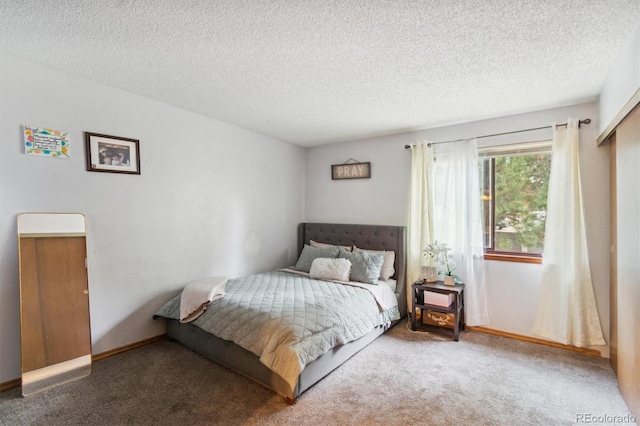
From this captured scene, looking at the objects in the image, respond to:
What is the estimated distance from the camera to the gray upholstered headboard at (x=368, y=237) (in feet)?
12.2

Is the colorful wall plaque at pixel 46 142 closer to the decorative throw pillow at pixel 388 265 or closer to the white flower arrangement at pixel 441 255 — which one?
the decorative throw pillow at pixel 388 265

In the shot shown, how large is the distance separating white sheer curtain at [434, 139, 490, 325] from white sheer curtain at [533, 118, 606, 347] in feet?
1.84

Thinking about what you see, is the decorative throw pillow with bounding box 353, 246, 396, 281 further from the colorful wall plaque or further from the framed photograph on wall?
the colorful wall plaque

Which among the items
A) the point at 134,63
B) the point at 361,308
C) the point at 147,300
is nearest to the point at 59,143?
the point at 134,63

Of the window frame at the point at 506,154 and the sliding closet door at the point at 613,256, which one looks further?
the window frame at the point at 506,154

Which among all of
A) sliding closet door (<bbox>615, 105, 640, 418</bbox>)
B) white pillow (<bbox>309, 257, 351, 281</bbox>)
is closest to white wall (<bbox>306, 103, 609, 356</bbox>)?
sliding closet door (<bbox>615, 105, 640, 418</bbox>)

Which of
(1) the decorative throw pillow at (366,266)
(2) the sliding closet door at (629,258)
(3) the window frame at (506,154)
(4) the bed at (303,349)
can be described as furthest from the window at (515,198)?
(1) the decorative throw pillow at (366,266)

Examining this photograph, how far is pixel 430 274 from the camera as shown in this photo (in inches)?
134

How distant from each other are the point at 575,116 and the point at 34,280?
4886 mm

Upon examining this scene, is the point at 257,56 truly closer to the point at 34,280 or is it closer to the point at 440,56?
the point at 440,56

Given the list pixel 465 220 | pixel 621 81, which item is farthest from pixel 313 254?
pixel 621 81

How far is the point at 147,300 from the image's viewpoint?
9.57 ft

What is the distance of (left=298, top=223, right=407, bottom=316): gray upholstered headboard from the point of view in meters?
3.72

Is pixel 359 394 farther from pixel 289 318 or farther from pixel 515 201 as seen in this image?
pixel 515 201
